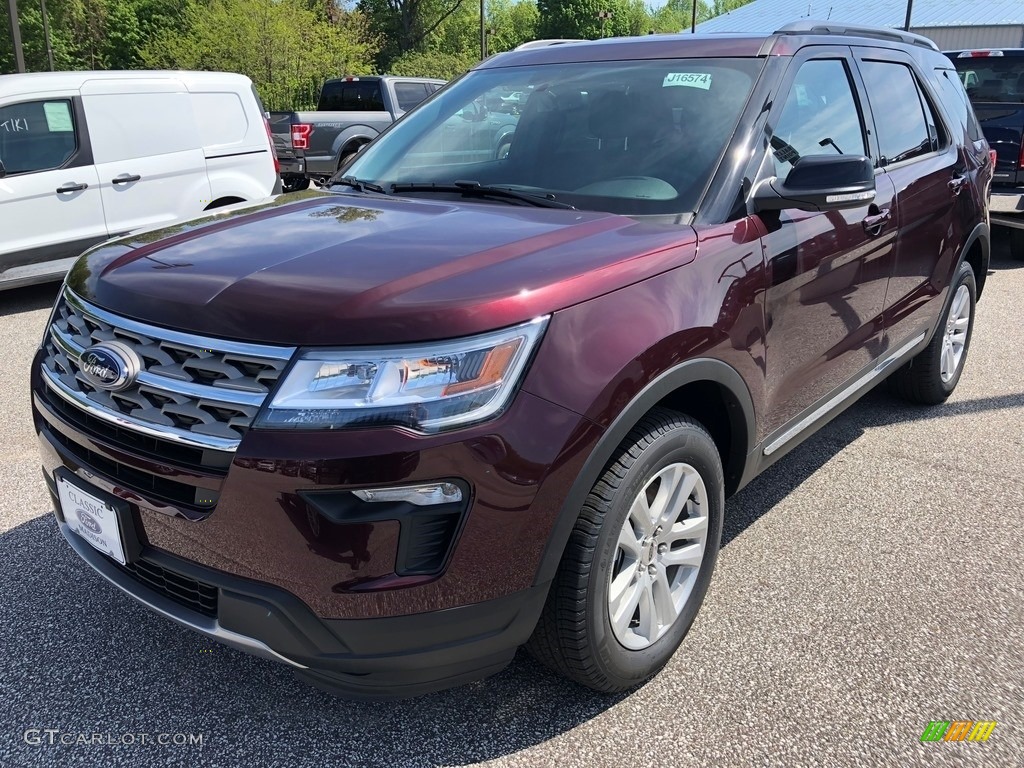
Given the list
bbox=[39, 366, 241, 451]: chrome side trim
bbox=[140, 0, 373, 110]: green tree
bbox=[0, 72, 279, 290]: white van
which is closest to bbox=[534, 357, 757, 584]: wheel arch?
bbox=[39, 366, 241, 451]: chrome side trim

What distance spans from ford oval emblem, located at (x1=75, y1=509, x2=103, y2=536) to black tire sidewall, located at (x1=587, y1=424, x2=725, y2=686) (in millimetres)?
1308

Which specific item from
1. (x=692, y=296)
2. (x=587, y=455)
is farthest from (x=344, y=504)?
(x=692, y=296)

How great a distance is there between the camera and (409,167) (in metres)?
3.29

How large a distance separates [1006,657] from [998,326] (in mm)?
4706

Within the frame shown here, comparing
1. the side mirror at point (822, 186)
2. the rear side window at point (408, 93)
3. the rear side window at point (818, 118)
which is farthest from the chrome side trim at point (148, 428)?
the rear side window at point (408, 93)

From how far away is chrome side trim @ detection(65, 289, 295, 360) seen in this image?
183 cm

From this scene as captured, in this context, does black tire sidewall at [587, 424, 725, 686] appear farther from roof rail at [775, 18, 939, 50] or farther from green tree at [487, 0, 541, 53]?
green tree at [487, 0, 541, 53]

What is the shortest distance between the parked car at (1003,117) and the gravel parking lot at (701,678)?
602cm

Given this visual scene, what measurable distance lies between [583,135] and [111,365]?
5.92 ft

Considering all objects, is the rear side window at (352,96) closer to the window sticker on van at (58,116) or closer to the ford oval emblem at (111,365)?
the window sticker on van at (58,116)

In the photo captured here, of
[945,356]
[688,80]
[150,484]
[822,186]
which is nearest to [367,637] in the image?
[150,484]

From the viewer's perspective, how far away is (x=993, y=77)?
917 cm

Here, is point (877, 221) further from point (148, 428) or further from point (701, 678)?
point (148, 428)

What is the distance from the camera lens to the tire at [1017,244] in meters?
8.95
